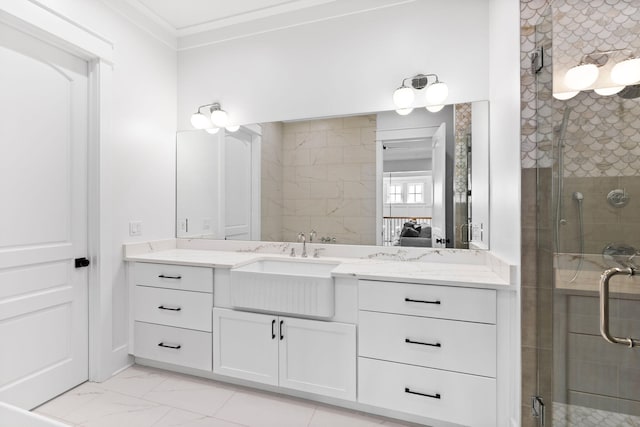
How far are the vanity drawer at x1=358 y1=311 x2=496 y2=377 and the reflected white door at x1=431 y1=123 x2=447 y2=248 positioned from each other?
0.67m

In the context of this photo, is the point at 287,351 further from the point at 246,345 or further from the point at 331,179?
the point at 331,179

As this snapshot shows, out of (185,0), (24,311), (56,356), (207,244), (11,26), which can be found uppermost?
(185,0)

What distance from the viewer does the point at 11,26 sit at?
65.3 inches

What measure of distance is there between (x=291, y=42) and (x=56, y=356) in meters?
2.68

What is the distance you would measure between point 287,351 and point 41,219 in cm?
165

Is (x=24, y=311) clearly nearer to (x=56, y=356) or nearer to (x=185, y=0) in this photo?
(x=56, y=356)

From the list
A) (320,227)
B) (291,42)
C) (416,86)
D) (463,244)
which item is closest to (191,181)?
(320,227)

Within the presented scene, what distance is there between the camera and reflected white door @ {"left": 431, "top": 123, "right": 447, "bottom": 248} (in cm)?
209

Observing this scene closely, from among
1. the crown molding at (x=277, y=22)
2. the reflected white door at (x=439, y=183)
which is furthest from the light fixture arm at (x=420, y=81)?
the crown molding at (x=277, y=22)

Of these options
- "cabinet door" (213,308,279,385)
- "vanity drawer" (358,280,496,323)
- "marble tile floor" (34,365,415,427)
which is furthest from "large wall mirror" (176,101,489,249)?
"marble tile floor" (34,365,415,427)

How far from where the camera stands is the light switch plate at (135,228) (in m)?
2.30

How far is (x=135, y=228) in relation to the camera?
2.33 meters

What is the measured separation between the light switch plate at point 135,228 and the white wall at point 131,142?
3 cm

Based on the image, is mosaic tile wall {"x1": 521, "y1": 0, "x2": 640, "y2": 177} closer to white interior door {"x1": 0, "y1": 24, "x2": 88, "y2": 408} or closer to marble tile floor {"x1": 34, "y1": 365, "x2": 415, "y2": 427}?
marble tile floor {"x1": 34, "y1": 365, "x2": 415, "y2": 427}
